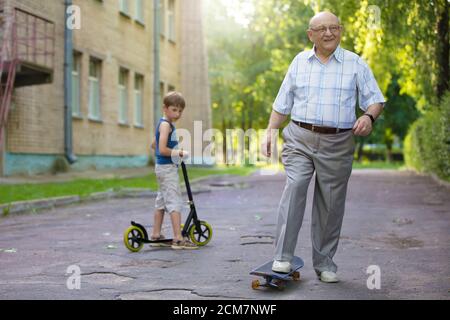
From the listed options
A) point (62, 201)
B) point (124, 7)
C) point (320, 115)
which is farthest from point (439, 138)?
point (124, 7)

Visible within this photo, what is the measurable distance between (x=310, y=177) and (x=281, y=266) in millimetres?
687

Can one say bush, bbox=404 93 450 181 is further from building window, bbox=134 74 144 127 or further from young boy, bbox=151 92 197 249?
building window, bbox=134 74 144 127

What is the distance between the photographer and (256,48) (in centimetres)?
5412

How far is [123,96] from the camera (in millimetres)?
28812

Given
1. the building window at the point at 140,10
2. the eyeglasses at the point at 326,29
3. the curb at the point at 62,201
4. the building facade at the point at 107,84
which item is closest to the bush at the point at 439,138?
the curb at the point at 62,201

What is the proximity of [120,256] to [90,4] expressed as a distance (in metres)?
18.2

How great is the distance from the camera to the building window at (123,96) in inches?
1120

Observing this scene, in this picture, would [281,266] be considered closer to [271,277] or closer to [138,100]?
[271,277]

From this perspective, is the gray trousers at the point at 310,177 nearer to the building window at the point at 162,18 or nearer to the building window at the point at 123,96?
the building window at the point at 123,96

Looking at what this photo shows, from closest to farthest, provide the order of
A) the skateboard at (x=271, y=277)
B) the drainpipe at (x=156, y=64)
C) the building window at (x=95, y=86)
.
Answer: the skateboard at (x=271, y=277), the building window at (x=95, y=86), the drainpipe at (x=156, y=64)

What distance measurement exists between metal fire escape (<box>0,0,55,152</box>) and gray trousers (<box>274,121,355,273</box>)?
12209 mm

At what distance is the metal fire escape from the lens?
17.3 metres

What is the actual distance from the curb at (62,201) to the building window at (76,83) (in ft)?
23.1
